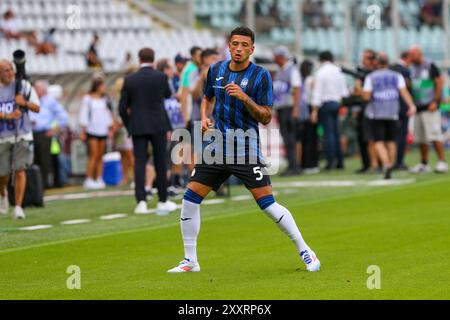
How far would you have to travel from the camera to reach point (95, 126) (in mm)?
23188

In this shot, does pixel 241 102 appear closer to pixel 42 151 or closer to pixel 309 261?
pixel 309 261

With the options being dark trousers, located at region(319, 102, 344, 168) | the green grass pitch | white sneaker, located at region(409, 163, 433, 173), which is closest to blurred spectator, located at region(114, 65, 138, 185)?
the green grass pitch

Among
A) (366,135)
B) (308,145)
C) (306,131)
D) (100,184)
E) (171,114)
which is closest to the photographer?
(171,114)

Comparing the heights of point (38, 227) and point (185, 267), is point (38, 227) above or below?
below

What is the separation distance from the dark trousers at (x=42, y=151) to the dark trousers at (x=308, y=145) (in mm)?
5513

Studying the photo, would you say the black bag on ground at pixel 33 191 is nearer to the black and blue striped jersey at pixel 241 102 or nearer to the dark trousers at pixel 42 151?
the dark trousers at pixel 42 151

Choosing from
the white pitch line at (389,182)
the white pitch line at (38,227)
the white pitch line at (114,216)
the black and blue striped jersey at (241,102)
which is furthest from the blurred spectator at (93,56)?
the black and blue striped jersey at (241,102)

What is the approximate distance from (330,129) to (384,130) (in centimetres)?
292

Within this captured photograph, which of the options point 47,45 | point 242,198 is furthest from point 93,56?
point 242,198

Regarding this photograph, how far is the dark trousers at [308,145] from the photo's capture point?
2520cm

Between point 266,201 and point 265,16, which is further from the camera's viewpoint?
point 265,16

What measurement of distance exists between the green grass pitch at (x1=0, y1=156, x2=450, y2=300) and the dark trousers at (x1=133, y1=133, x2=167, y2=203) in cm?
48

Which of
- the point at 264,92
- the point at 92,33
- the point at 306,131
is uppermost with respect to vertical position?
the point at 92,33
